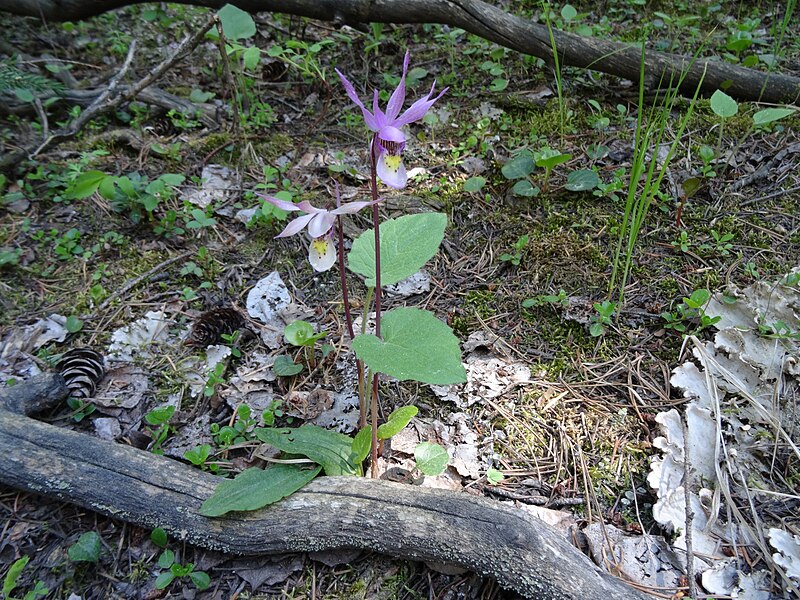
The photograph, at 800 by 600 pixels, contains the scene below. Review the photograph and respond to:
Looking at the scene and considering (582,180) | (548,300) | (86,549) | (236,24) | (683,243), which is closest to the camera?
(86,549)

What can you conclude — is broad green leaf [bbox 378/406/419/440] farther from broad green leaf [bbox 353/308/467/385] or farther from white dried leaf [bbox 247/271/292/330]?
white dried leaf [bbox 247/271/292/330]

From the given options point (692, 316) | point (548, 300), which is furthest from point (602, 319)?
point (692, 316)

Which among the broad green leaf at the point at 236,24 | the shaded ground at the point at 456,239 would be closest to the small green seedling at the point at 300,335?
the shaded ground at the point at 456,239

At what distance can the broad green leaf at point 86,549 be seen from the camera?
1.75 metres

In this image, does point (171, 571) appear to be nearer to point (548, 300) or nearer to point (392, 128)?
point (392, 128)

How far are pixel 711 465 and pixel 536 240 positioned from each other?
125 centimetres

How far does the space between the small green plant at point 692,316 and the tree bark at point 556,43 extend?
159 centimetres

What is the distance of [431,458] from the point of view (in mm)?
1854

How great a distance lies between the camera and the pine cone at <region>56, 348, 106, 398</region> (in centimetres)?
221

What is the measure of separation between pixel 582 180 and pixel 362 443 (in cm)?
181

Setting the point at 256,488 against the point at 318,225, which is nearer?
the point at 318,225

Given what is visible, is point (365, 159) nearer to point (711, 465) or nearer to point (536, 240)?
point (536, 240)

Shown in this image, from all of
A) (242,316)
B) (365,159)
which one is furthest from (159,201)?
→ (365,159)

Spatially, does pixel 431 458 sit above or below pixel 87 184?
below
